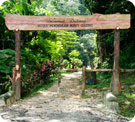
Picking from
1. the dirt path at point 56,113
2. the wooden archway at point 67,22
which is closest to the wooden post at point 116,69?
the wooden archway at point 67,22

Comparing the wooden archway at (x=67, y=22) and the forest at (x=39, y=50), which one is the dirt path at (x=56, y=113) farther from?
the wooden archway at (x=67, y=22)

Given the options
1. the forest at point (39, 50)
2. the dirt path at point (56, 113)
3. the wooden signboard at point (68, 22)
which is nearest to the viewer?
the dirt path at point (56, 113)

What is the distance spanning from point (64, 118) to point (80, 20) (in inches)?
127

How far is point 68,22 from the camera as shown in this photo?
17.0 feet

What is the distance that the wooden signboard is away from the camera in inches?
203

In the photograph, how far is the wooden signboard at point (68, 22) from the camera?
515cm

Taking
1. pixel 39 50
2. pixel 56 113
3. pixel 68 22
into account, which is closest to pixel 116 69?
pixel 68 22

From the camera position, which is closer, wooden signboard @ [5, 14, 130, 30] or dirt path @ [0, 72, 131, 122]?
dirt path @ [0, 72, 131, 122]

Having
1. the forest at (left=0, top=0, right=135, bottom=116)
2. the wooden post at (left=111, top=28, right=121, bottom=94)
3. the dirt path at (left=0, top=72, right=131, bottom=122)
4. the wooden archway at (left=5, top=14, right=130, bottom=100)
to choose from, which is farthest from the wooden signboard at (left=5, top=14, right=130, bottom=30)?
the dirt path at (left=0, top=72, right=131, bottom=122)

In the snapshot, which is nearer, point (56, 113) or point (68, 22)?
point (56, 113)

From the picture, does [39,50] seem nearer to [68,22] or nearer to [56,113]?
[68,22]

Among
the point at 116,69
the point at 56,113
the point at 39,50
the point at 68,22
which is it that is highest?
the point at 68,22

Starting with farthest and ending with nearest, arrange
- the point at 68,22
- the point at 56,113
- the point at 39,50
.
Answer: the point at 39,50
the point at 68,22
the point at 56,113

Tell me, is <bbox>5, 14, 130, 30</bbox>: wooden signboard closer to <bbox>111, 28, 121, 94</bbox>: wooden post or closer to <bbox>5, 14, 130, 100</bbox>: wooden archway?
<bbox>5, 14, 130, 100</bbox>: wooden archway
